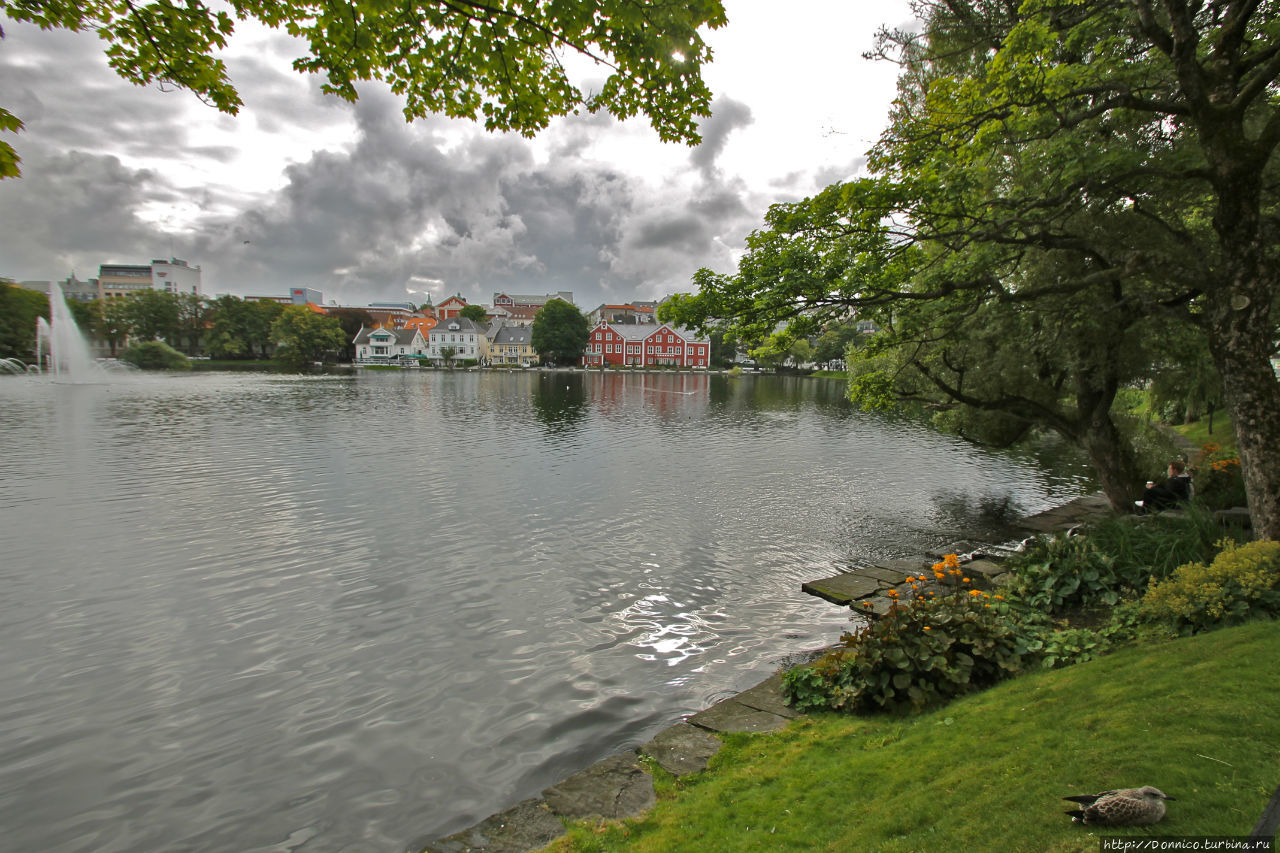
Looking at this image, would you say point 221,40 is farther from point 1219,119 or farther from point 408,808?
point 1219,119

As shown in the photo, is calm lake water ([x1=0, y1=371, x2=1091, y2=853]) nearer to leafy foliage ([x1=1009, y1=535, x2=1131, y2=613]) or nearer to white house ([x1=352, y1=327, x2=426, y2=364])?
leafy foliage ([x1=1009, y1=535, x2=1131, y2=613])

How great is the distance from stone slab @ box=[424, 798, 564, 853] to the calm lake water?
0.65m

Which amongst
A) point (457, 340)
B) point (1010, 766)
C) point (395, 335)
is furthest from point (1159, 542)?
point (395, 335)

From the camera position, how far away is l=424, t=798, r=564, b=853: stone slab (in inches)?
189

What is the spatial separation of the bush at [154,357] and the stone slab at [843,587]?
10137 cm

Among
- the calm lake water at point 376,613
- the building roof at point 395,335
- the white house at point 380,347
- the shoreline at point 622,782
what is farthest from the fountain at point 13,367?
the shoreline at point 622,782

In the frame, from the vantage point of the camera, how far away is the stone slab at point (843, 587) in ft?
34.7

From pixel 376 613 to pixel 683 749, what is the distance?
6.23m

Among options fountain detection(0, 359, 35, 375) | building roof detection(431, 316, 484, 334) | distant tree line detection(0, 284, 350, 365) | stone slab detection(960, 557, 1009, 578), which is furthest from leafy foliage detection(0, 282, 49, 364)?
stone slab detection(960, 557, 1009, 578)

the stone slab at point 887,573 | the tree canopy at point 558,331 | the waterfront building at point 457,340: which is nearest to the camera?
the stone slab at point 887,573

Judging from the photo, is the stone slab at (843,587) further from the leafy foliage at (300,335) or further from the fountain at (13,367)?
the leafy foliage at (300,335)

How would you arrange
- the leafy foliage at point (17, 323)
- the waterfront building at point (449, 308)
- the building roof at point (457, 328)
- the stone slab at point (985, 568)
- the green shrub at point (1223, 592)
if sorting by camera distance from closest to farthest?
1. the green shrub at point (1223, 592)
2. the stone slab at point (985, 568)
3. the leafy foliage at point (17, 323)
4. the building roof at point (457, 328)
5. the waterfront building at point (449, 308)

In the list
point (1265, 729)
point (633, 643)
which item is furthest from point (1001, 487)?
point (1265, 729)

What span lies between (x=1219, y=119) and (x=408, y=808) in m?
11.9
